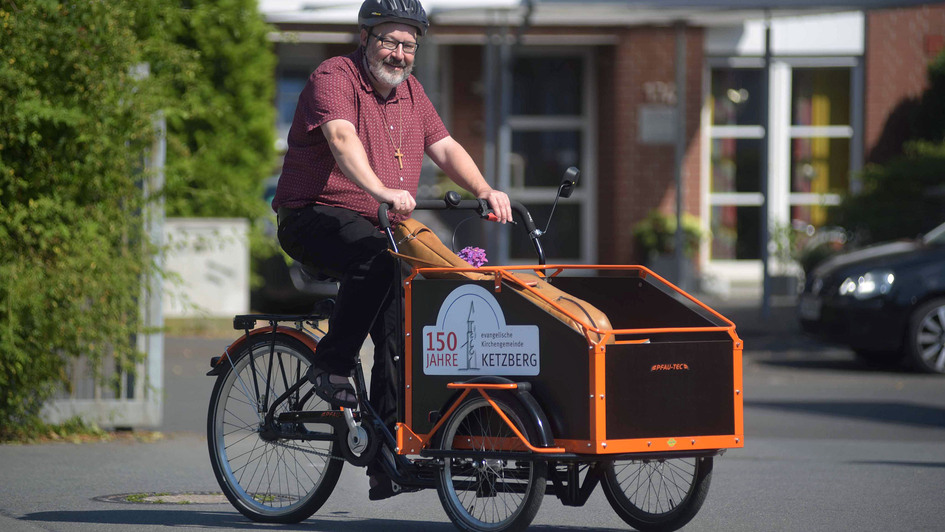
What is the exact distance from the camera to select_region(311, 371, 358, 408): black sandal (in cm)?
534

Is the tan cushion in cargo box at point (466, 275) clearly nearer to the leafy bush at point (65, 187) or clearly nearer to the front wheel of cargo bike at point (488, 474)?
the front wheel of cargo bike at point (488, 474)

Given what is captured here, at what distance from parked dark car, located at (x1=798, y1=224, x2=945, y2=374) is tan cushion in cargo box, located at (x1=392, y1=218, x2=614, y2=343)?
7421 millimetres

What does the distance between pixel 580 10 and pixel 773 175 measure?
5.76 metres

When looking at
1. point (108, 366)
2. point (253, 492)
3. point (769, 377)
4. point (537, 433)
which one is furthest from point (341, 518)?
point (769, 377)

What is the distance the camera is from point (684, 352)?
16.0 feet

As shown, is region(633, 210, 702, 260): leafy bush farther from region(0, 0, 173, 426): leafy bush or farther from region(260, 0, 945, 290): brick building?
region(0, 0, 173, 426): leafy bush

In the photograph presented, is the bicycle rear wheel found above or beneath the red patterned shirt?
beneath

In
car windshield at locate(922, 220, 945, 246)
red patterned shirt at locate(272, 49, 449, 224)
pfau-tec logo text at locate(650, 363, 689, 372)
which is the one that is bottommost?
pfau-tec logo text at locate(650, 363, 689, 372)

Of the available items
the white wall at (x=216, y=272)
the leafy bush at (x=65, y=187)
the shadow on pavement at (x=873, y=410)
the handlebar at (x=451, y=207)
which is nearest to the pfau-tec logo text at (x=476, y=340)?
the handlebar at (x=451, y=207)

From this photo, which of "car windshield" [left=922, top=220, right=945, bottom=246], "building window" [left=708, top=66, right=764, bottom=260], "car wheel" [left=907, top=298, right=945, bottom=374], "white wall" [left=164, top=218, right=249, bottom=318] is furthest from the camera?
"building window" [left=708, top=66, right=764, bottom=260]

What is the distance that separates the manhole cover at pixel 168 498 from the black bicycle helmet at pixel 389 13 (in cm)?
221

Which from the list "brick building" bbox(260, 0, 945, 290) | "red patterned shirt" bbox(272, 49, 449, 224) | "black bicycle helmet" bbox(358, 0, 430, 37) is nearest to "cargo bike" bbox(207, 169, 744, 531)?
"red patterned shirt" bbox(272, 49, 449, 224)

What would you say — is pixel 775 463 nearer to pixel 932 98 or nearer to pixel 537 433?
pixel 537 433

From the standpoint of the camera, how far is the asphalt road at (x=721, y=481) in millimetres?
5707
